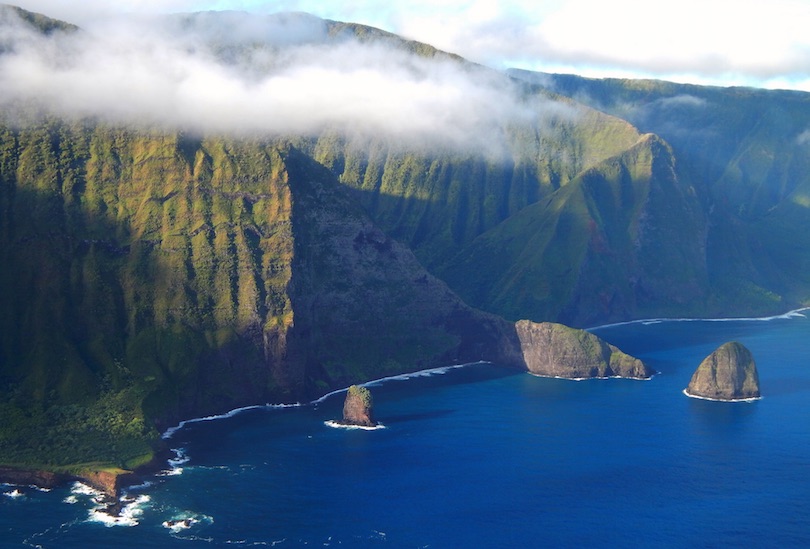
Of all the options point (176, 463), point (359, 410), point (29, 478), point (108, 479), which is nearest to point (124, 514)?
point (108, 479)

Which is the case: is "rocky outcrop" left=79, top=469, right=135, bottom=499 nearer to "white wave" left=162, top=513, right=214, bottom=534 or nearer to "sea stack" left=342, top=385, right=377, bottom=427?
"white wave" left=162, top=513, right=214, bottom=534

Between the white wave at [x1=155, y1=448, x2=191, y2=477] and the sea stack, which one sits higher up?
the sea stack

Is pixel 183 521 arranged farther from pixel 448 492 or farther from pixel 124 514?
pixel 448 492

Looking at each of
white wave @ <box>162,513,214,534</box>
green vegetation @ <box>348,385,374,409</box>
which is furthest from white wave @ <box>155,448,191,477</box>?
green vegetation @ <box>348,385,374,409</box>

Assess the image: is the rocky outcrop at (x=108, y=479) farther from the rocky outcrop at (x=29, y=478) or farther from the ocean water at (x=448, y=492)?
the rocky outcrop at (x=29, y=478)

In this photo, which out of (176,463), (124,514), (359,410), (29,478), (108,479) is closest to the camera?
(124,514)

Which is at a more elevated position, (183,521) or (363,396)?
(363,396)

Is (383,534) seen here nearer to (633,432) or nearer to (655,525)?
(655,525)

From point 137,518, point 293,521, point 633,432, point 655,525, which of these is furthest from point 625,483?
point 137,518

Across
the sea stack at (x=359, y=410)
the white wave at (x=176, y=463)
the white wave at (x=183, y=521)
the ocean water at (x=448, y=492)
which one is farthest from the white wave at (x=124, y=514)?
the sea stack at (x=359, y=410)
